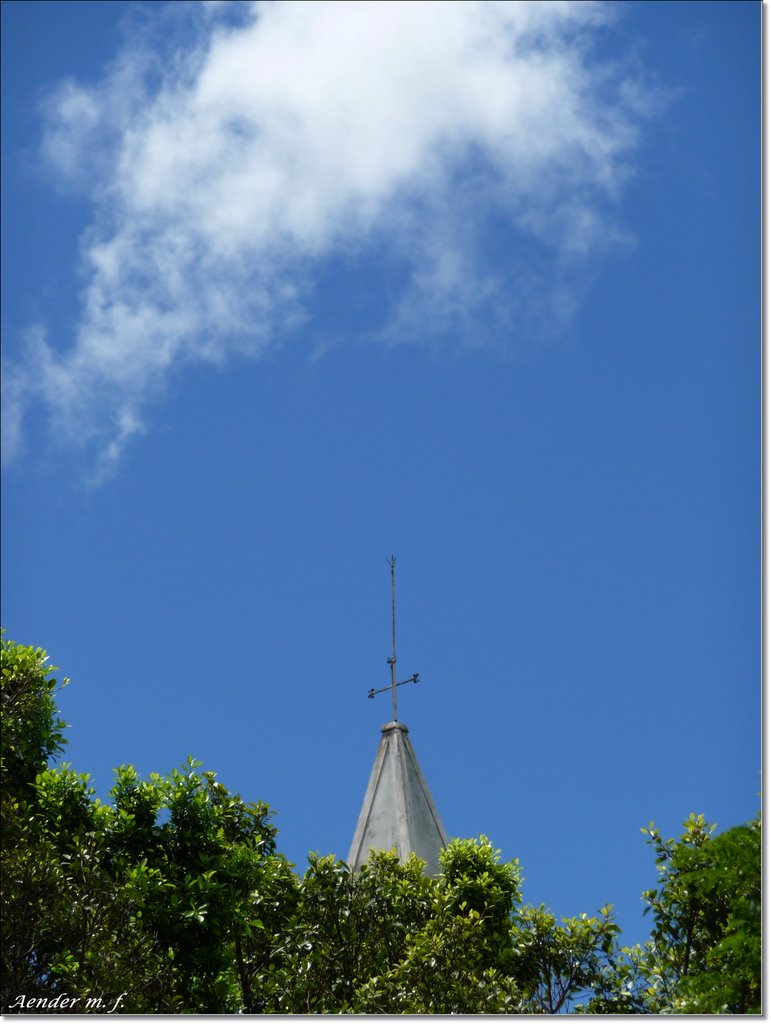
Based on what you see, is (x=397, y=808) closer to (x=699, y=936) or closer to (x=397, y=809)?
(x=397, y=809)

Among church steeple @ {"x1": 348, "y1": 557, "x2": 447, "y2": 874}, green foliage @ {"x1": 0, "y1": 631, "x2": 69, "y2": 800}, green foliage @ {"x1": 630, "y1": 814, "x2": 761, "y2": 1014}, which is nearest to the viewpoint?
green foliage @ {"x1": 630, "y1": 814, "x2": 761, "y2": 1014}

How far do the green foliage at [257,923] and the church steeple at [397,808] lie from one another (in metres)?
5.55

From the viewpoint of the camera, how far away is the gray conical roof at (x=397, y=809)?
19469 millimetres

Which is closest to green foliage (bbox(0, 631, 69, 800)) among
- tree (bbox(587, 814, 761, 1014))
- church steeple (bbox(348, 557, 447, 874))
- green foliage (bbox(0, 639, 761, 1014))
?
green foliage (bbox(0, 639, 761, 1014))

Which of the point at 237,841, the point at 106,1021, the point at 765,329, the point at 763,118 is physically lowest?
the point at 106,1021

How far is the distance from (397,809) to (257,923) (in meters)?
8.34

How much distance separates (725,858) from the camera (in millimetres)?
9984

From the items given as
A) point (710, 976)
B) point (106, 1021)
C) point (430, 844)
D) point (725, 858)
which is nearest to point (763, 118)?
point (725, 858)

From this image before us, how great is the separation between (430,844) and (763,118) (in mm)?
12896

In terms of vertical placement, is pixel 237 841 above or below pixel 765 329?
below

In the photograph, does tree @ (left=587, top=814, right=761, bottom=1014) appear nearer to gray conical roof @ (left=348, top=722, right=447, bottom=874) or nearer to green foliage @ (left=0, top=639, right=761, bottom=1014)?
green foliage @ (left=0, top=639, right=761, bottom=1014)

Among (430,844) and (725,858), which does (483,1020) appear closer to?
(725,858)

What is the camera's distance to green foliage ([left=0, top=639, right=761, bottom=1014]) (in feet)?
31.3

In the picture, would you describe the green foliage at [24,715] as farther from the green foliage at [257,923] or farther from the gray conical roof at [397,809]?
the gray conical roof at [397,809]
